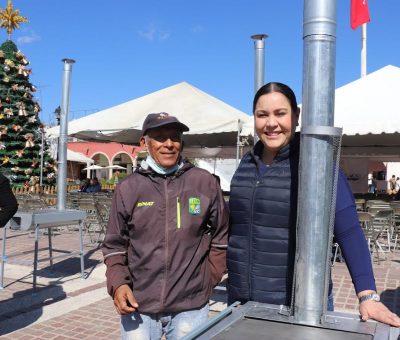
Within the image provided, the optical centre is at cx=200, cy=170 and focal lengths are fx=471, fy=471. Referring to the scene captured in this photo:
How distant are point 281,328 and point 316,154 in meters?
0.54

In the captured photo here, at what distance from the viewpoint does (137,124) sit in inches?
372

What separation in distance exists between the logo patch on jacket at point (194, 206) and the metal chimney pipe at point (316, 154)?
0.72 meters

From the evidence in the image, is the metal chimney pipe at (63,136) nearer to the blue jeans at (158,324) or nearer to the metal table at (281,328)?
the blue jeans at (158,324)

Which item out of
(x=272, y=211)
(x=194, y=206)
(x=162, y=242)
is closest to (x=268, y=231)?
(x=272, y=211)

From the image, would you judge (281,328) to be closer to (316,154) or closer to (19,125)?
(316,154)

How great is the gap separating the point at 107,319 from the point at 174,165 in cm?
313

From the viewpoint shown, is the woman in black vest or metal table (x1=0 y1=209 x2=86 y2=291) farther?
metal table (x1=0 y1=209 x2=86 y2=291)

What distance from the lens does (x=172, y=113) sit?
9.52 metres

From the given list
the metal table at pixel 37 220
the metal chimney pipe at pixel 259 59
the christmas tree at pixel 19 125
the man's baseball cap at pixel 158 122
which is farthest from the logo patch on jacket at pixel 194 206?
the christmas tree at pixel 19 125

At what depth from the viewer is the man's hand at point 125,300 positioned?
2002mm

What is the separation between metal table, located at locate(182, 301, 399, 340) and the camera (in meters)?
1.34

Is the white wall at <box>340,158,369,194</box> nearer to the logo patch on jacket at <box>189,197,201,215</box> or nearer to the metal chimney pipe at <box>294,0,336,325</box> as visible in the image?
the logo patch on jacket at <box>189,197,201,215</box>

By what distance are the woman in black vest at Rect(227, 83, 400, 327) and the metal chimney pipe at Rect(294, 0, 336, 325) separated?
0.36 metres

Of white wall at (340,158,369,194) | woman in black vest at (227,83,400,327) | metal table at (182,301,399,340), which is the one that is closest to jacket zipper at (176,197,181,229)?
woman in black vest at (227,83,400,327)
